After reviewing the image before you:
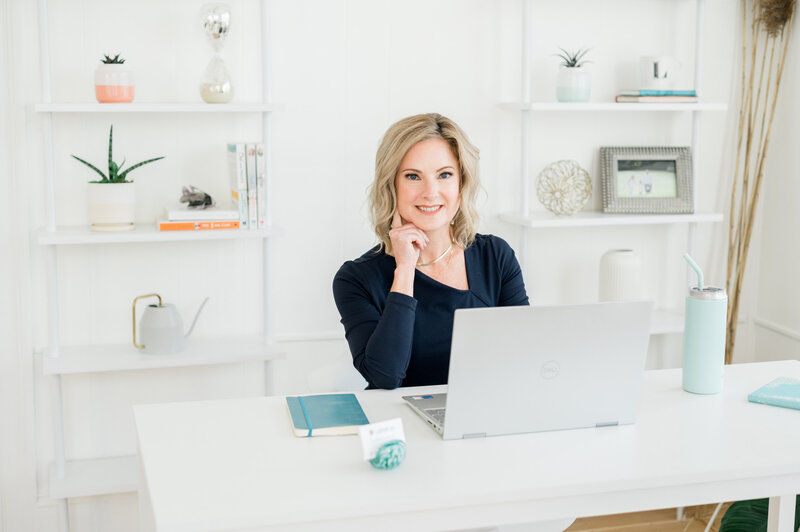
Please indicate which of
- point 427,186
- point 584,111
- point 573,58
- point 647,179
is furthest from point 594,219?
point 427,186

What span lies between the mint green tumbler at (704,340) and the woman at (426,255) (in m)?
0.58

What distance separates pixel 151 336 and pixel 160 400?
0.34 m

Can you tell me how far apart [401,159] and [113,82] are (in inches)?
36.6

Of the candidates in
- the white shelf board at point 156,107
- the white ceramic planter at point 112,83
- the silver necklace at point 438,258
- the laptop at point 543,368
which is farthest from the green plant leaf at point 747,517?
the white ceramic planter at point 112,83

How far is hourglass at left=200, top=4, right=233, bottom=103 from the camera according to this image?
104 inches

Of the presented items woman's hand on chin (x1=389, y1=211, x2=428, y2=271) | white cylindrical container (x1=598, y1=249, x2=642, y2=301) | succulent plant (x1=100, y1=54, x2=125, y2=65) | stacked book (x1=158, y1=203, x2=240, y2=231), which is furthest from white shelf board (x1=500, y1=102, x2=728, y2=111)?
succulent plant (x1=100, y1=54, x2=125, y2=65)

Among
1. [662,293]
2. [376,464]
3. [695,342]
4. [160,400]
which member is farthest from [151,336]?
[662,293]

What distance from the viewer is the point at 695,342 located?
1894 millimetres

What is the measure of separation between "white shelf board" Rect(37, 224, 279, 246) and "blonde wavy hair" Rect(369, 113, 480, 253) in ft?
A: 1.65

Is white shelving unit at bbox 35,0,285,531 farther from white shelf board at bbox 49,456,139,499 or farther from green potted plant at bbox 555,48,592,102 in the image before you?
green potted plant at bbox 555,48,592,102

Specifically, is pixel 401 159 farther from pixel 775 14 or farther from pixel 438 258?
pixel 775 14

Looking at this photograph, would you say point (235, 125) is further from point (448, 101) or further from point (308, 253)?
point (448, 101)

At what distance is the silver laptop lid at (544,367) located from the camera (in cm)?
155

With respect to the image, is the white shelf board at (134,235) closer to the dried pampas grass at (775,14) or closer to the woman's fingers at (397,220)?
the woman's fingers at (397,220)
